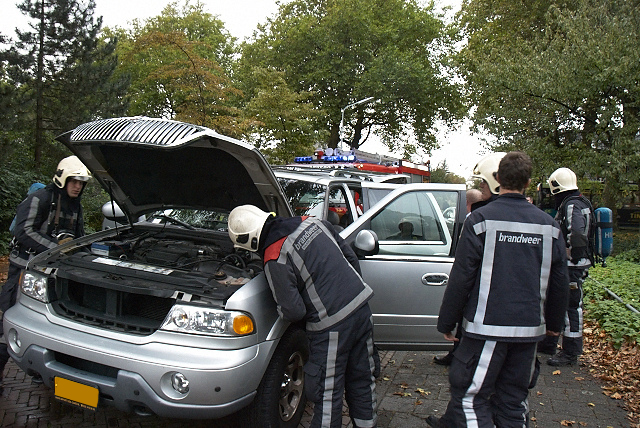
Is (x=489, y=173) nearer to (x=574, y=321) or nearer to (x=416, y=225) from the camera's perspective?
(x=416, y=225)

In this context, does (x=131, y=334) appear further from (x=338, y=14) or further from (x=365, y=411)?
(x=338, y=14)

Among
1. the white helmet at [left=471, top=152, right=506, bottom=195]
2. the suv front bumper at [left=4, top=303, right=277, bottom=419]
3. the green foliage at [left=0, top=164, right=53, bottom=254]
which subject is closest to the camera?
the suv front bumper at [left=4, top=303, right=277, bottom=419]

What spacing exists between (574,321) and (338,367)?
10.7ft

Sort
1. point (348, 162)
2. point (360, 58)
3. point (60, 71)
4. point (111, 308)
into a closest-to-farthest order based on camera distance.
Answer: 1. point (111, 308)
2. point (348, 162)
3. point (60, 71)
4. point (360, 58)

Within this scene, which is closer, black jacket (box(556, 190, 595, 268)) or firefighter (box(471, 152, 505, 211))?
firefighter (box(471, 152, 505, 211))

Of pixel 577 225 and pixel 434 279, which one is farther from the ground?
pixel 577 225

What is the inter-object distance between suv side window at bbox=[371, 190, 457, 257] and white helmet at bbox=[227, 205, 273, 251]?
1.55 m

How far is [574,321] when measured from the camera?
5.10 m

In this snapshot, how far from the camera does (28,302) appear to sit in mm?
3367

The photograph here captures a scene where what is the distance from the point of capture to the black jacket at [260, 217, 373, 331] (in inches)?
112

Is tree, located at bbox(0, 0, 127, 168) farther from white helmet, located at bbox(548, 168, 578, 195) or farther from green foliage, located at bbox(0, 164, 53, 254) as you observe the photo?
white helmet, located at bbox(548, 168, 578, 195)

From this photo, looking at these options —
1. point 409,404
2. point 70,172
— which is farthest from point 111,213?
point 409,404

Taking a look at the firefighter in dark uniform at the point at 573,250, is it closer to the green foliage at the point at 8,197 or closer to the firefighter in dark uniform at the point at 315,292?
the firefighter in dark uniform at the point at 315,292

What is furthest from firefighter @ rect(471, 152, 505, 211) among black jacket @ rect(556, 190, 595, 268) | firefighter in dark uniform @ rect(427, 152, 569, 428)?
black jacket @ rect(556, 190, 595, 268)
